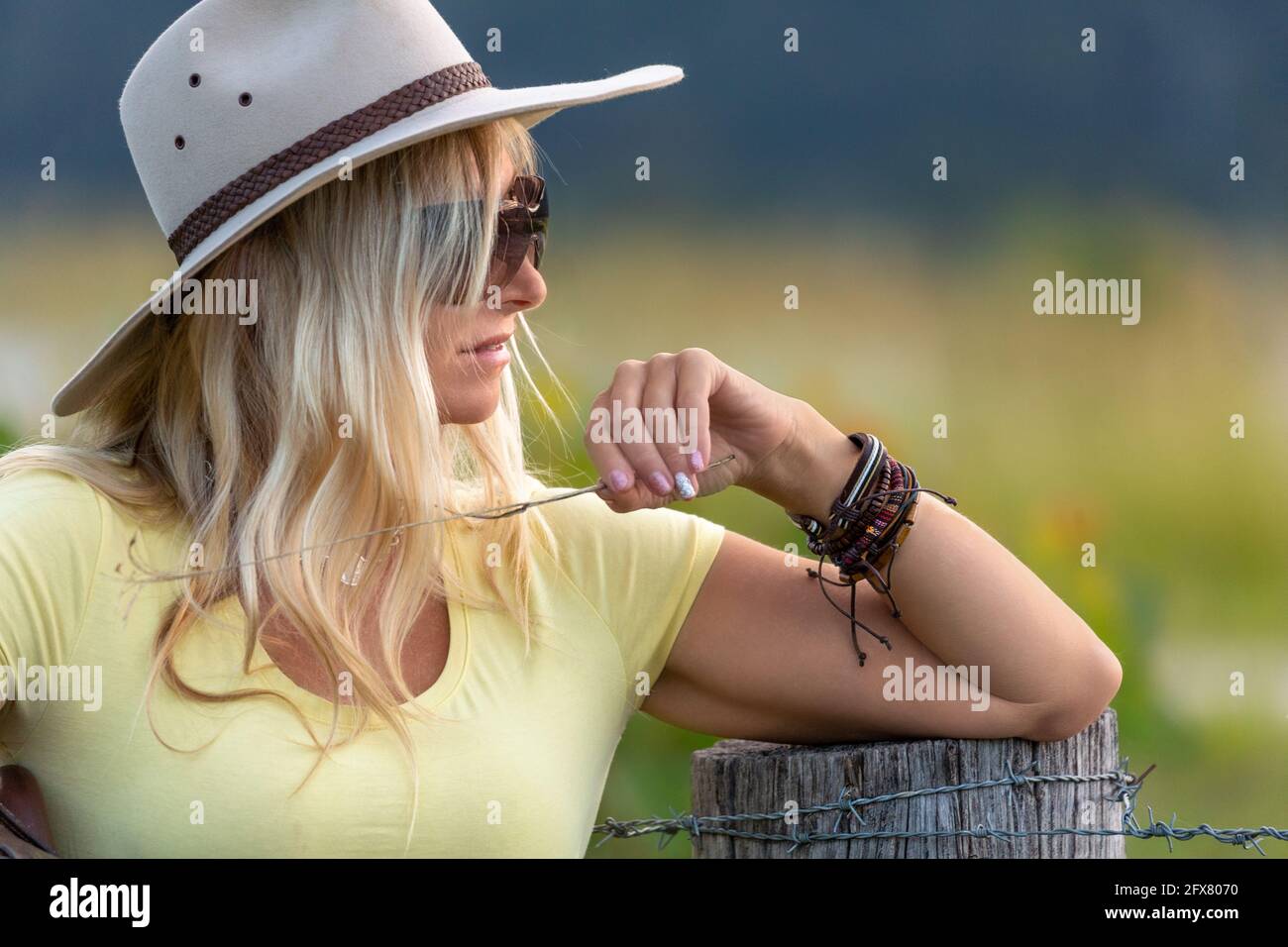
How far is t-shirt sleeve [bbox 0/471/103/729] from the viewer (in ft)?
4.96

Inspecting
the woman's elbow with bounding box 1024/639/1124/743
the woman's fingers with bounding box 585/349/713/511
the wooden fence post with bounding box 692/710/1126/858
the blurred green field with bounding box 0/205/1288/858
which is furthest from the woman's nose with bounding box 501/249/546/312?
the blurred green field with bounding box 0/205/1288/858

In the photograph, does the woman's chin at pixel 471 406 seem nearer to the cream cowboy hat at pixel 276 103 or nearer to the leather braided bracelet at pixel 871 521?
the cream cowboy hat at pixel 276 103

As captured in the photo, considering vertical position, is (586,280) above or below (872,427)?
above

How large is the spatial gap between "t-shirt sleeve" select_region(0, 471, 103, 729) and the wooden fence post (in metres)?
0.85

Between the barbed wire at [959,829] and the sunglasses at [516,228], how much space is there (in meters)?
0.76

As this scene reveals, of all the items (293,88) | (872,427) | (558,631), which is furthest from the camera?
(872,427)

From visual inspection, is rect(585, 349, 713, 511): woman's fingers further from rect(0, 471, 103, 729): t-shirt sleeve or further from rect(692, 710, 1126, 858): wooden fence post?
rect(0, 471, 103, 729): t-shirt sleeve

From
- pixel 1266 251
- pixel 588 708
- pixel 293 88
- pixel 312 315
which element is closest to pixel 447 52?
pixel 293 88

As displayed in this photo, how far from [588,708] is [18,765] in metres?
0.72

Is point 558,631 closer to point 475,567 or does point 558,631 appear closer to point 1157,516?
point 475,567

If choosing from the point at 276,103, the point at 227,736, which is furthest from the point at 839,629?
the point at 276,103

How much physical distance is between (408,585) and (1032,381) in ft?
10.5

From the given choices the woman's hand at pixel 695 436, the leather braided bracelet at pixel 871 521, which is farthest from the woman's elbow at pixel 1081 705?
the woman's hand at pixel 695 436

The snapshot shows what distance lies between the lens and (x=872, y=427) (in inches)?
160
